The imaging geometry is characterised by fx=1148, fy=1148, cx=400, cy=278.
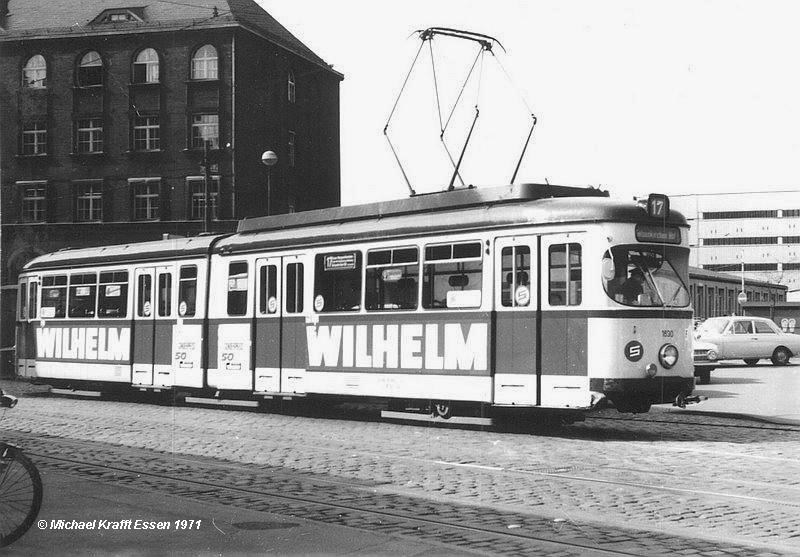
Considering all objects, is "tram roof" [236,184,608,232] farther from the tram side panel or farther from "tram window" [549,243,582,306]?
the tram side panel

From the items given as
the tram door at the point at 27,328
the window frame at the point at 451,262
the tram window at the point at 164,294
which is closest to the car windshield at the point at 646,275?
the window frame at the point at 451,262

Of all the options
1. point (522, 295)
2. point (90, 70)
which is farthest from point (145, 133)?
point (522, 295)

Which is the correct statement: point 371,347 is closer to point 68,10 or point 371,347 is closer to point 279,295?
point 279,295

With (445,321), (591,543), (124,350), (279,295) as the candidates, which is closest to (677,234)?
(445,321)

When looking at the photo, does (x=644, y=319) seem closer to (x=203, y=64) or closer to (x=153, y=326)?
(x=153, y=326)

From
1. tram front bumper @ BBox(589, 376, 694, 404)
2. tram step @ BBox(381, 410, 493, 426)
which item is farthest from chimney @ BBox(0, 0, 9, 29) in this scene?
tram front bumper @ BBox(589, 376, 694, 404)

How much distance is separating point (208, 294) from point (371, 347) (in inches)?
173

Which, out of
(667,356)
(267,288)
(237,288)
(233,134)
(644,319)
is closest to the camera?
(644,319)

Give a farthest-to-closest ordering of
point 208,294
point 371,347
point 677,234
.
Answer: point 208,294 → point 371,347 → point 677,234

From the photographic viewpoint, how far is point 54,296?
23.8m

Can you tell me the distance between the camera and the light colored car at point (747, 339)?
34.6 m

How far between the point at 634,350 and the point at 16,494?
9.10 metres

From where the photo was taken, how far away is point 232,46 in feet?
156

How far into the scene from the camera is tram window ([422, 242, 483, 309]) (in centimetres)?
1511
